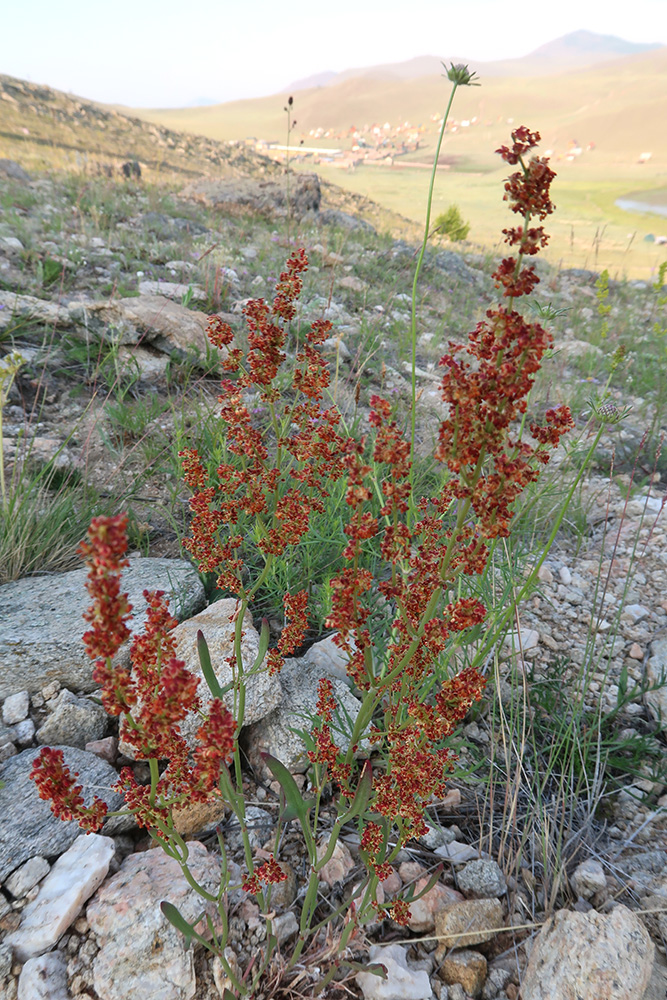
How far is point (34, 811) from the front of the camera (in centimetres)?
154

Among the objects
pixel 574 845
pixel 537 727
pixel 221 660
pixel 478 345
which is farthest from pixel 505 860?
pixel 478 345

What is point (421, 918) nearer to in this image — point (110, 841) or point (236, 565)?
point (110, 841)

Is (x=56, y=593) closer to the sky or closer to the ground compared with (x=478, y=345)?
closer to the ground

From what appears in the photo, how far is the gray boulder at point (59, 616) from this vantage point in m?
1.89

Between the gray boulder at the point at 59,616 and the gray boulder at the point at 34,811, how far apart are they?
271mm

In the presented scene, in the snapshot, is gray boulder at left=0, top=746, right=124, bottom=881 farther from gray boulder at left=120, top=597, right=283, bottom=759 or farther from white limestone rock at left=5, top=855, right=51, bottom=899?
gray boulder at left=120, top=597, right=283, bottom=759

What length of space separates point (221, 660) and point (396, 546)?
103 centimetres

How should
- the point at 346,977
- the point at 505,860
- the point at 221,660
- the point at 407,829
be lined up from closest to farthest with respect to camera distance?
the point at 407,829 < the point at 346,977 < the point at 505,860 < the point at 221,660

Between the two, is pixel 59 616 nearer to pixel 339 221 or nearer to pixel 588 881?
pixel 588 881

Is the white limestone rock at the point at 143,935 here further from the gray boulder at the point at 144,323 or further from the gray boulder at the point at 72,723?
the gray boulder at the point at 144,323

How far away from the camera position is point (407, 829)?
125 centimetres

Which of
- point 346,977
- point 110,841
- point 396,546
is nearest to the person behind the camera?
point 396,546

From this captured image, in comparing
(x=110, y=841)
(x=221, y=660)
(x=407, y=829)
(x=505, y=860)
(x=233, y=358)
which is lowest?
(x=505, y=860)

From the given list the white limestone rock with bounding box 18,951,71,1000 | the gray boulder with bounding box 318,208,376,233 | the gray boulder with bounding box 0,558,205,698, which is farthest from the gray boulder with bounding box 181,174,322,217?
the white limestone rock with bounding box 18,951,71,1000
